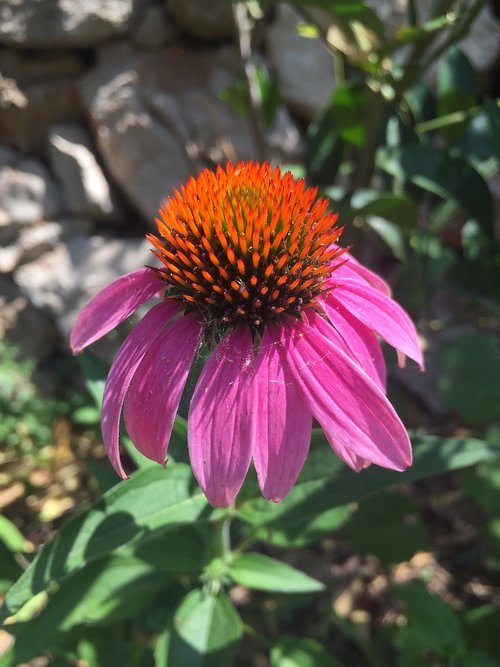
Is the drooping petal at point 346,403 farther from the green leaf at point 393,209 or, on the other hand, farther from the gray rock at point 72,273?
the gray rock at point 72,273

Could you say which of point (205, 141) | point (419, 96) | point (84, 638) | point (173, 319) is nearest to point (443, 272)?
point (419, 96)

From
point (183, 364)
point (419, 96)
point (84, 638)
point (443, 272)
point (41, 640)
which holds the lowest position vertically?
point (84, 638)

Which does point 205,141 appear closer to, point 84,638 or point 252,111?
point 252,111

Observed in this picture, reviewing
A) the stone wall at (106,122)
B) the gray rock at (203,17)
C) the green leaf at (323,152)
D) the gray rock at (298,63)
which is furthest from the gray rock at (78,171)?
the green leaf at (323,152)

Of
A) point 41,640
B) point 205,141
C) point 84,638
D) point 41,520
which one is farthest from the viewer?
point 205,141

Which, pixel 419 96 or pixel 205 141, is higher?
pixel 205 141

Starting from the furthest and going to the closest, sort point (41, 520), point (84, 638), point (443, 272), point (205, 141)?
point (205, 141) < point (41, 520) < point (443, 272) < point (84, 638)
